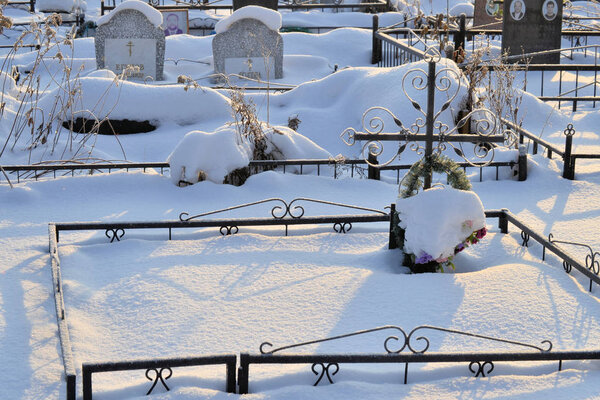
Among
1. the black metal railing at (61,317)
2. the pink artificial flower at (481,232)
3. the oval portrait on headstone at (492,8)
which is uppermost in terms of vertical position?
the oval portrait on headstone at (492,8)

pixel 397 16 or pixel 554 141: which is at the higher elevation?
pixel 397 16

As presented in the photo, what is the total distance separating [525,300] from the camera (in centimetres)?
530

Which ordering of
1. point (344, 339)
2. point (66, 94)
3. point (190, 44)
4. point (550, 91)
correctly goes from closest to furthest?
1. point (344, 339)
2. point (66, 94)
3. point (550, 91)
4. point (190, 44)

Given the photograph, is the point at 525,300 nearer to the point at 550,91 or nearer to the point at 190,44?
the point at 550,91

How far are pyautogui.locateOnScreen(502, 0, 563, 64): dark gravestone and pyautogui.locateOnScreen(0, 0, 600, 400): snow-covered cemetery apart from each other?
334cm

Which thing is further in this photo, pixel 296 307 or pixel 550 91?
pixel 550 91

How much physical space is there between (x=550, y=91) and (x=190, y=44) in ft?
20.1

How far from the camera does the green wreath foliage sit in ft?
19.3

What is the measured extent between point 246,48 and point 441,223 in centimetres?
905

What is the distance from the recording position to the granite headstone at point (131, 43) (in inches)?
551

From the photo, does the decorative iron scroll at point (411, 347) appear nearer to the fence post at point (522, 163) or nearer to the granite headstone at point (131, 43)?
the fence post at point (522, 163)

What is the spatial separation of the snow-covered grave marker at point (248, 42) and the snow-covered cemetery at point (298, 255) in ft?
11.2

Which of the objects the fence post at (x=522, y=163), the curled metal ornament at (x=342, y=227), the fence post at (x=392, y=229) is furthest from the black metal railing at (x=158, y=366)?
the fence post at (x=522, y=163)

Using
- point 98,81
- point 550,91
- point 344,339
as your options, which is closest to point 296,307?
point 344,339
